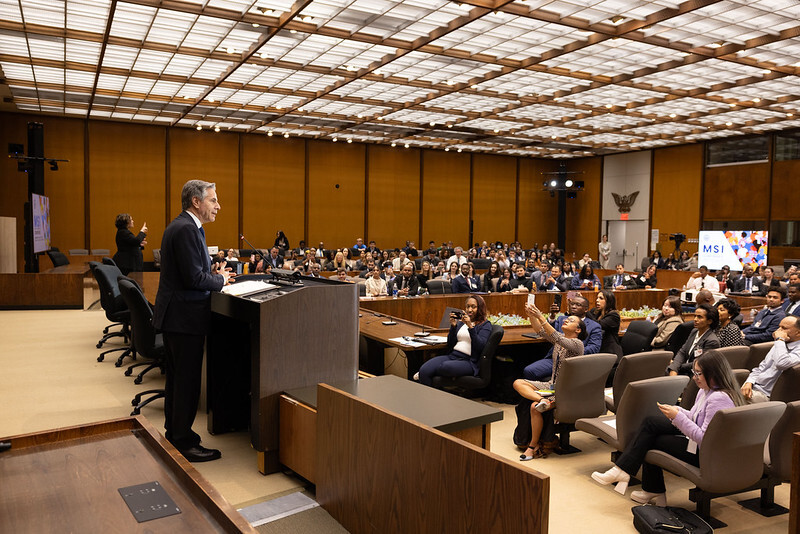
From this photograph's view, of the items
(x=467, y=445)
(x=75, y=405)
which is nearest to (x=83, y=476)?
(x=467, y=445)

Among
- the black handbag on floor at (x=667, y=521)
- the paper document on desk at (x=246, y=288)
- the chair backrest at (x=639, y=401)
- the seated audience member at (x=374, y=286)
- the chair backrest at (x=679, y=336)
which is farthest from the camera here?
the seated audience member at (x=374, y=286)

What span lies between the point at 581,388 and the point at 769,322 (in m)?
3.63

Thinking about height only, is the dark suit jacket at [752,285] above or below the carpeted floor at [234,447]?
above

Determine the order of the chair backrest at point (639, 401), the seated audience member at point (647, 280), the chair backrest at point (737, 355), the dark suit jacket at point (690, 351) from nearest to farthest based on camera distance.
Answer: the chair backrest at point (639, 401) < the chair backrest at point (737, 355) < the dark suit jacket at point (690, 351) < the seated audience member at point (647, 280)

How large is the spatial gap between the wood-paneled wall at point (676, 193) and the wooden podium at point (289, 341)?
18544mm

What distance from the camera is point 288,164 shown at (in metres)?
19.5

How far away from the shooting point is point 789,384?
4.37m

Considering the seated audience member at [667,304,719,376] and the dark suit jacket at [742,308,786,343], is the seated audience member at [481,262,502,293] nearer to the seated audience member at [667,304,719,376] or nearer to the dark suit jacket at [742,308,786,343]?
the dark suit jacket at [742,308,786,343]

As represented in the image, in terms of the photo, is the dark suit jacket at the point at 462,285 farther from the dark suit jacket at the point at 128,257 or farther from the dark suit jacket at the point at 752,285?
the dark suit jacket at the point at 752,285

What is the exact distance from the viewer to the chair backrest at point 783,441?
11.7ft

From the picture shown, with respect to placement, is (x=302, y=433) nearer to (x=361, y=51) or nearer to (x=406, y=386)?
(x=406, y=386)

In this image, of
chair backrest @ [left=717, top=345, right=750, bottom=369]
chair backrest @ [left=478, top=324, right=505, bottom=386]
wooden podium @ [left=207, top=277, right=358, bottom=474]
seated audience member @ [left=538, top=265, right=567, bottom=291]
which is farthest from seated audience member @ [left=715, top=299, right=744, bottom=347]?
seated audience member @ [left=538, top=265, right=567, bottom=291]

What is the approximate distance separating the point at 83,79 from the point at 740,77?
41.7 feet

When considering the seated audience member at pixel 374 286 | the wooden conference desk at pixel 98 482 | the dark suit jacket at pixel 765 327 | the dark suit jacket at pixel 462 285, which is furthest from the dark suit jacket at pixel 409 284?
the wooden conference desk at pixel 98 482
